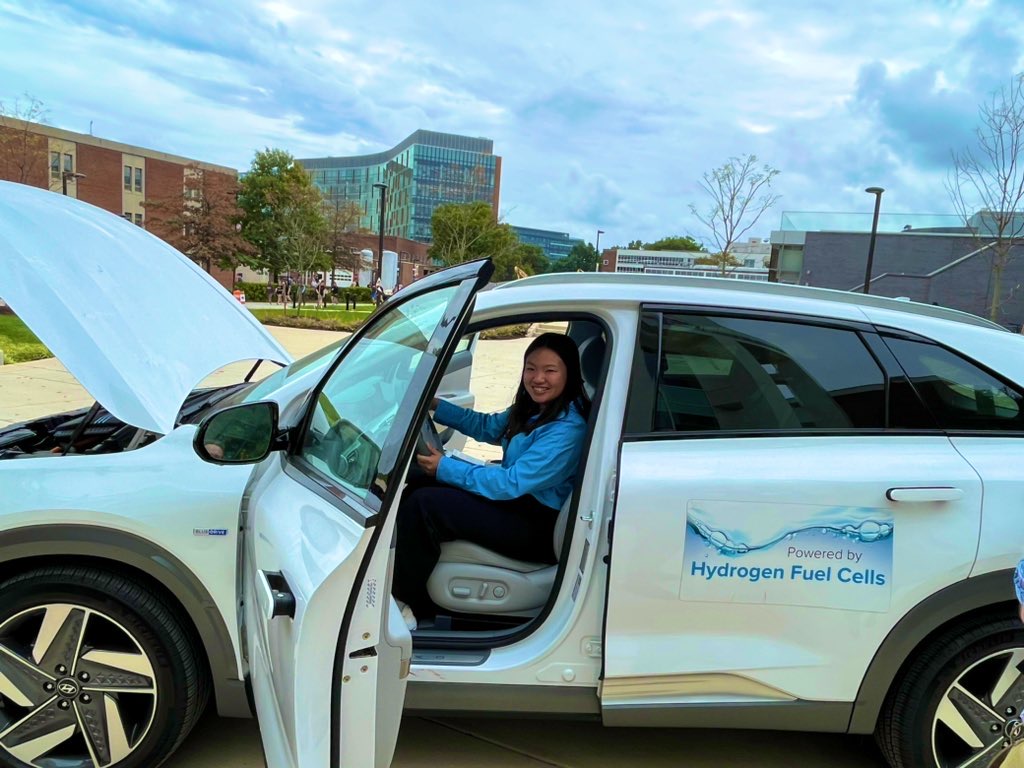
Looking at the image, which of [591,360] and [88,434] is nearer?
[88,434]

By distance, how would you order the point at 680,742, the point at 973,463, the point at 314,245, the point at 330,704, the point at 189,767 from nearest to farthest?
the point at 330,704, the point at 973,463, the point at 189,767, the point at 680,742, the point at 314,245

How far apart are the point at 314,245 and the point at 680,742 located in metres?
30.7

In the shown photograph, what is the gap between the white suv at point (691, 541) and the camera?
79.7 inches

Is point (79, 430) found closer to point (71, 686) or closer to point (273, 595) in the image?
point (71, 686)

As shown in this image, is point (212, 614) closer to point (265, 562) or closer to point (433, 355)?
point (265, 562)

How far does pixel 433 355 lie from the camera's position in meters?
1.55

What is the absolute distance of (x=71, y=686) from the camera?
2.13 metres

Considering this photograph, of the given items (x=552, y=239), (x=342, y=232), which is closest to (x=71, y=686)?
(x=342, y=232)

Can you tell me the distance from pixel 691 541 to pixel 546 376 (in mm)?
862

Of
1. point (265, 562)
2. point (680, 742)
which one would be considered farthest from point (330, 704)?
point (680, 742)

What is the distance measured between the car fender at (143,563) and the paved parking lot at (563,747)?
52cm

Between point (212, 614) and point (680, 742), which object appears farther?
point (680, 742)

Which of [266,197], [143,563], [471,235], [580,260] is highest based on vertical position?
[580,260]

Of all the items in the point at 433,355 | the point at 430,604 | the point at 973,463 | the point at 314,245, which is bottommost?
the point at 430,604
